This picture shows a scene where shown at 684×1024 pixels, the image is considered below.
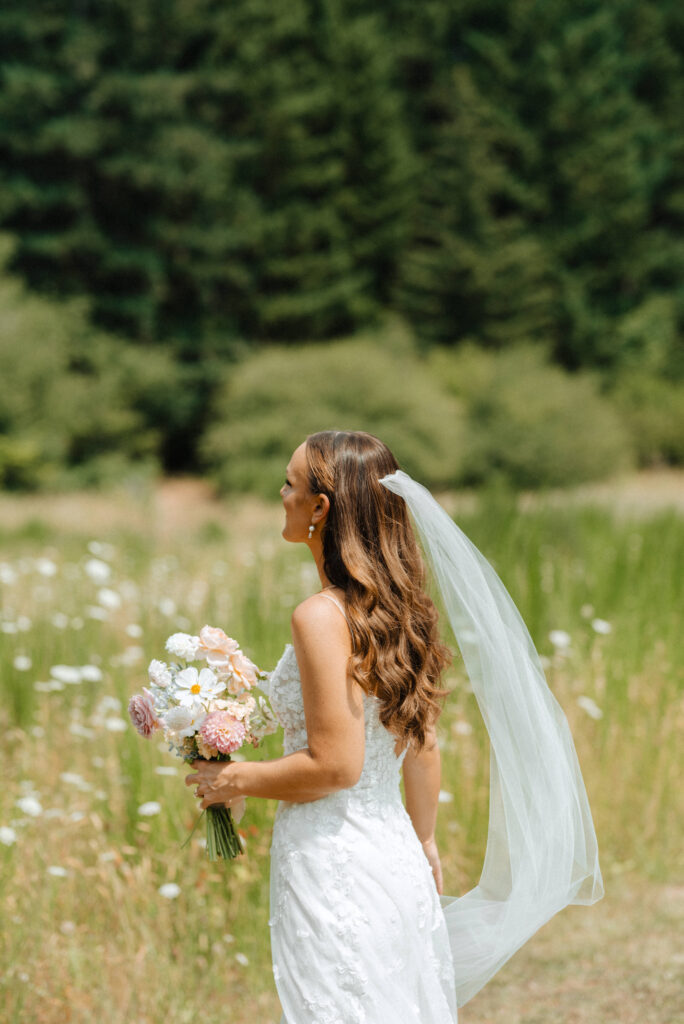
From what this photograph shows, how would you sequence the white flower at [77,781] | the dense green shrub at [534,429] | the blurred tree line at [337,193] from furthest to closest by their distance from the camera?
the blurred tree line at [337,193] < the dense green shrub at [534,429] < the white flower at [77,781]

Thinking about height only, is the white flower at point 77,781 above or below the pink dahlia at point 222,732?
below

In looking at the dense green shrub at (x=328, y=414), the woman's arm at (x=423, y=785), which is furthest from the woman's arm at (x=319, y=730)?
the dense green shrub at (x=328, y=414)

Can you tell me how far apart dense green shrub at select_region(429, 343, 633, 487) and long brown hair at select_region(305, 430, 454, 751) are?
67.7ft

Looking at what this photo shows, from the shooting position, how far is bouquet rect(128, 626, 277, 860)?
2.03m

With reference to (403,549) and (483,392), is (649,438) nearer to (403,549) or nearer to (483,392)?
(483,392)

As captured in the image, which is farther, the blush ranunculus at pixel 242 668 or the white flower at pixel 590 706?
the white flower at pixel 590 706

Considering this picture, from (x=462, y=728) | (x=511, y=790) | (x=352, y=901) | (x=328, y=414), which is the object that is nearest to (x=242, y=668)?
(x=352, y=901)

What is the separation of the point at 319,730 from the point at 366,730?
0.19m

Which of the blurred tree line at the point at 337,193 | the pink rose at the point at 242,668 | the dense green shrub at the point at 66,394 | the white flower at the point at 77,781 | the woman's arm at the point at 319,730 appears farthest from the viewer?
the blurred tree line at the point at 337,193

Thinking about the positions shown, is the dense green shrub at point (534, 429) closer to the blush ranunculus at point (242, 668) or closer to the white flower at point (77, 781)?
the white flower at point (77, 781)

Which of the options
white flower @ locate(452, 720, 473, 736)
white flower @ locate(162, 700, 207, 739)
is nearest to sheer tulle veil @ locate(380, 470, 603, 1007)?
white flower @ locate(162, 700, 207, 739)

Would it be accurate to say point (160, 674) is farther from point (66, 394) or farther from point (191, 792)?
point (66, 394)

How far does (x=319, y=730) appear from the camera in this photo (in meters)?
2.00

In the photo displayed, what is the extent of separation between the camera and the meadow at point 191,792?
3051mm
